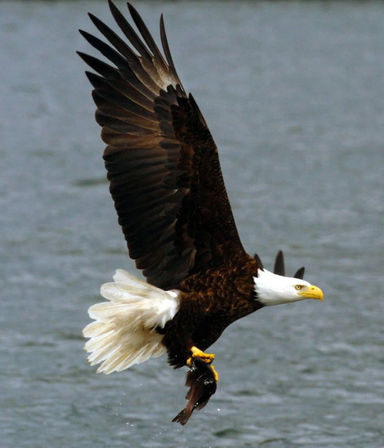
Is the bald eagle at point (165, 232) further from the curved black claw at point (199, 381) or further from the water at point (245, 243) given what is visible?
the water at point (245, 243)

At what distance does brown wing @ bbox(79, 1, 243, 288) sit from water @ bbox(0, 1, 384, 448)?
189cm

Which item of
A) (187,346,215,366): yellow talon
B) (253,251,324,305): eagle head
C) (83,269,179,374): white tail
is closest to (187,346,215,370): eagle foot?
(187,346,215,366): yellow talon

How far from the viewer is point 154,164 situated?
5566 mm

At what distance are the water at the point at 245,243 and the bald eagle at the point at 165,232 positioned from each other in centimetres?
178

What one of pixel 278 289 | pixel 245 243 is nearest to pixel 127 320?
pixel 278 289

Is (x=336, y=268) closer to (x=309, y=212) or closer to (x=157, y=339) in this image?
(x=309, y=212)

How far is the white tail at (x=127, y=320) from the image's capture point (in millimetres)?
5391

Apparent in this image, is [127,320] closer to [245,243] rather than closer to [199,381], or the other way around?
[199,381]

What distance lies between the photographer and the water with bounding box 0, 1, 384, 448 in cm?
750

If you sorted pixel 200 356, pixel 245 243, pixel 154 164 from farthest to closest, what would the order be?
1. pixel 245 243
2. pixel 154 164
3. pixel 200 356

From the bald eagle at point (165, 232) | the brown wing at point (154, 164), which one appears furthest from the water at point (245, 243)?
the brown wing at point (154, 164)

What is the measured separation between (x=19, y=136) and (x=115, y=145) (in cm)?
1031

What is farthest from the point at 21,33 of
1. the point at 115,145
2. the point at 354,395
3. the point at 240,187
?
the point at 115,145

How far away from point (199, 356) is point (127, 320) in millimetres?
364
